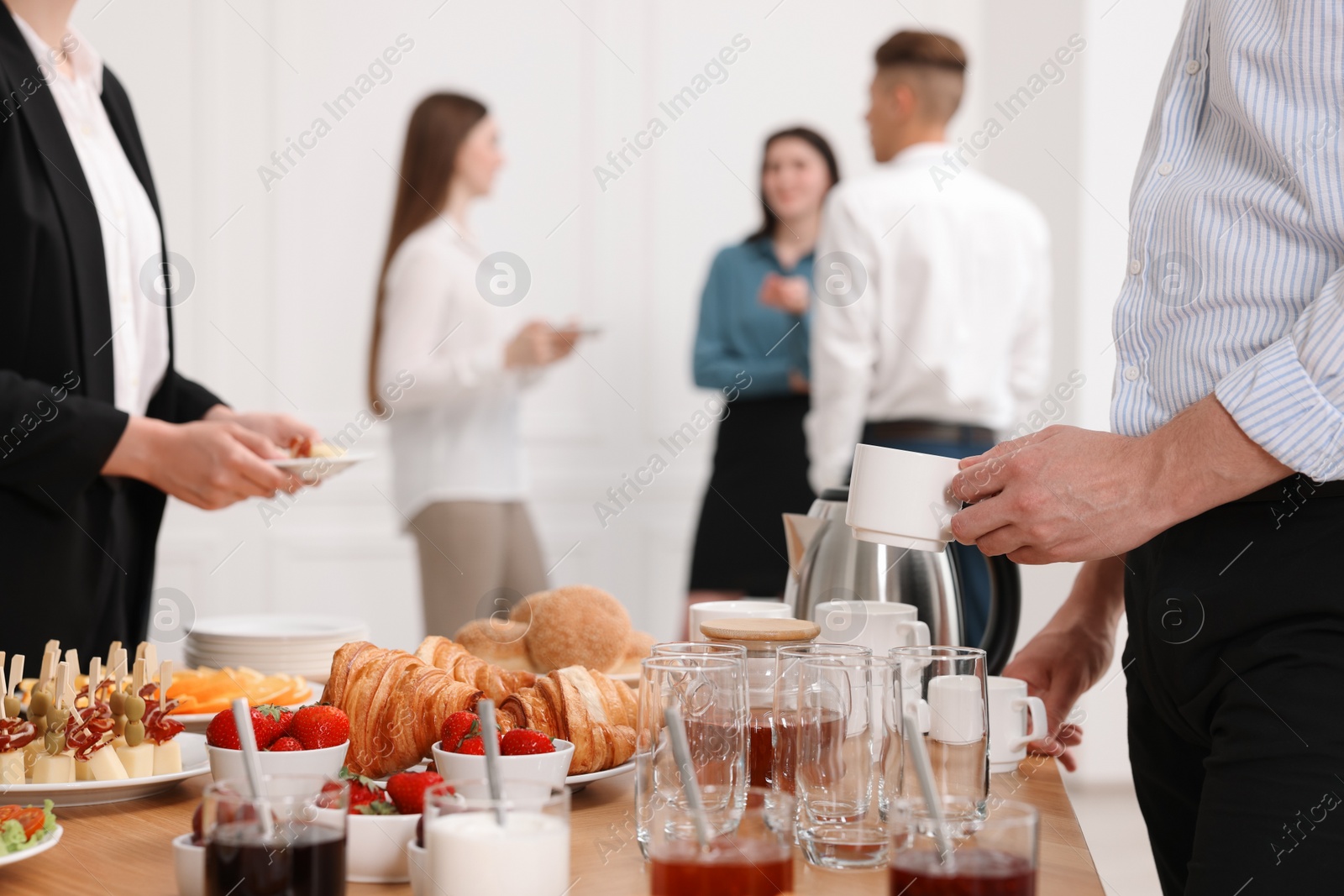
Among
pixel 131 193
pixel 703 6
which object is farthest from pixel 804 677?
pixel 703 6

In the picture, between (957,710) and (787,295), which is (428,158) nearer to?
(787,295)

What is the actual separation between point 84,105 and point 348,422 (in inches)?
91.8

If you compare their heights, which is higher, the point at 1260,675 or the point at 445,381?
the point at 445,381

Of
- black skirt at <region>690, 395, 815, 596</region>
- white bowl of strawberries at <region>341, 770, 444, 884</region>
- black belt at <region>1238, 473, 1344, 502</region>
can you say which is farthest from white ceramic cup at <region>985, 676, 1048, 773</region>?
black skirt at <region>690, 395, 815, 596</region>

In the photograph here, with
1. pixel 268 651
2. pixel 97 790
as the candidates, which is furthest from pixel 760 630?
pixel 268 651

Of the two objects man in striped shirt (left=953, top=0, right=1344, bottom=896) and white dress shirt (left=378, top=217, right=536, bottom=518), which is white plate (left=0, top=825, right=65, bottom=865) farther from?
white dress shirt (left=378, top=217, right=536, bottom=518)

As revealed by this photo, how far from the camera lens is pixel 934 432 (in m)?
2.96

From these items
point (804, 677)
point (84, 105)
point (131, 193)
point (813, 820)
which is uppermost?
point (84, 105)

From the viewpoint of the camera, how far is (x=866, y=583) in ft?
4.26

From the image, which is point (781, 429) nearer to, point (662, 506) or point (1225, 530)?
point (662, 506)

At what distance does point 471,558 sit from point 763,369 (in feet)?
3.44

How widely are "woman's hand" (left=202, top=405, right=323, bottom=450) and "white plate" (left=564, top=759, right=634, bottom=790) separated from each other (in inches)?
35.3

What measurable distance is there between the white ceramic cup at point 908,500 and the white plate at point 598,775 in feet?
0.97

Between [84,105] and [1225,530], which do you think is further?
[84,105]
